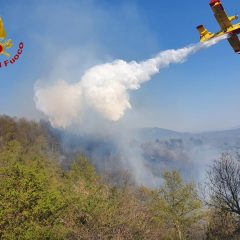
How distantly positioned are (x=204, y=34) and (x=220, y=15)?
6.72 meters

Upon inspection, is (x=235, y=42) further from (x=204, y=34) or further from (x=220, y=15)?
(x=220, y=15)

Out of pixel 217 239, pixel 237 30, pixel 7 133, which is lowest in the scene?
pixel 217 239

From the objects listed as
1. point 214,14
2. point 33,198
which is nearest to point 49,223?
point 33,198

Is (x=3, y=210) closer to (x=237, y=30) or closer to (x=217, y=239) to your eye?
(x=217, y=239)

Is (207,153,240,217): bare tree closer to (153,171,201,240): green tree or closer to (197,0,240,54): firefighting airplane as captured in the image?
(197,0,240,54): firefighting airplane

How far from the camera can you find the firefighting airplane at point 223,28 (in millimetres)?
40338

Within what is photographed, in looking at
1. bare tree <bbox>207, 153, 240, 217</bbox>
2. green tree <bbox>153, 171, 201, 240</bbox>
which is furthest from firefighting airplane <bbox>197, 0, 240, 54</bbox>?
green tree <bbox>153, 171, 201, 240</bbox>

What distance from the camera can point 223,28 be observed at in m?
43.0

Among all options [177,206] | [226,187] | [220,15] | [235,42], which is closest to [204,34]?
[235,42]

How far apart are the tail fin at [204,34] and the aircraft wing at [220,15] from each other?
3769 mm

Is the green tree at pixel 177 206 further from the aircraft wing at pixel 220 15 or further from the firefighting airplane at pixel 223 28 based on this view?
the aircraft wing at pixel 220 15

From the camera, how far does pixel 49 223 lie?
1305 inches

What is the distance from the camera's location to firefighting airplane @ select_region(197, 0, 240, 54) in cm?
4034

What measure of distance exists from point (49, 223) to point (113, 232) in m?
6.00
